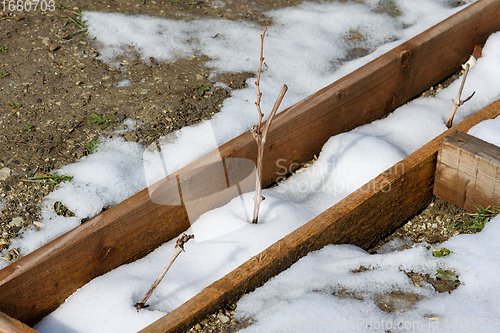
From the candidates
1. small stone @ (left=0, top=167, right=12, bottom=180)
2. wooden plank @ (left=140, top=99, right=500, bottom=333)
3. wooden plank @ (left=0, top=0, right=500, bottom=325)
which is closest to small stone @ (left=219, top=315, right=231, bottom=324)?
wooden plank @ (left=140, top=99, right=500, bottom=333)

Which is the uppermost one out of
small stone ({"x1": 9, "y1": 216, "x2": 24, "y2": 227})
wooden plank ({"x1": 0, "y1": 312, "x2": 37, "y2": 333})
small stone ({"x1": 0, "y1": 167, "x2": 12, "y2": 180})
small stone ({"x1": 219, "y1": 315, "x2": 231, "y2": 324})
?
wooden plank ({"x1": 0, "y1": 312, "x2": 37, "y2": 333})

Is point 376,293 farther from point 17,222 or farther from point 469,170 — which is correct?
point 17,222

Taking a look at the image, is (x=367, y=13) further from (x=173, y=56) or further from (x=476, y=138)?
(x=476, y=138)

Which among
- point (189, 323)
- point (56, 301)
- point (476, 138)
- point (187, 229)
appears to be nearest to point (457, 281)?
point (476, 138)

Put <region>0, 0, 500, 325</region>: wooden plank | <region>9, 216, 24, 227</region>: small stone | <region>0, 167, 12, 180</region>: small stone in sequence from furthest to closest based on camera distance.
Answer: <region>0, 167, 12, 180</region>: small stone
<region>9, 216, 24, 227</region>: small stone
<region>0, 0, 500, 325</region>: wooden plank

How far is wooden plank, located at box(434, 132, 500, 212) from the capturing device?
2.12m

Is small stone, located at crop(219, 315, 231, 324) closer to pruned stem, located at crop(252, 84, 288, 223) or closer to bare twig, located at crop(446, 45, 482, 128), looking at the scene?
pruned stem, located at crop(252, 84, 288, 223)

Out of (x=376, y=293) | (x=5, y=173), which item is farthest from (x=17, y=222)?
(x=376, y=293)

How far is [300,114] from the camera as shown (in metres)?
2.50

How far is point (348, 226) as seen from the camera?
2.04 metres

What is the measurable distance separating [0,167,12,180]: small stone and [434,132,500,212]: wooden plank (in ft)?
6.98

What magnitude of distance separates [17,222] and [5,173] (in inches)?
15.1

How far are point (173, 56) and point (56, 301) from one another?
203cm

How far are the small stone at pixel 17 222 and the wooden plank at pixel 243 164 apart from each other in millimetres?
517
